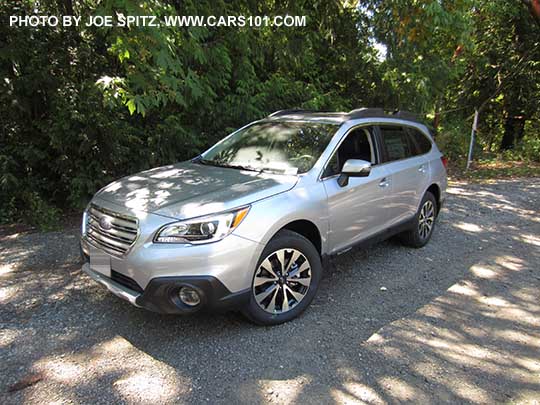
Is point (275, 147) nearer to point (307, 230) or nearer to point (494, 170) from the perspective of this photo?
point (307, 230)

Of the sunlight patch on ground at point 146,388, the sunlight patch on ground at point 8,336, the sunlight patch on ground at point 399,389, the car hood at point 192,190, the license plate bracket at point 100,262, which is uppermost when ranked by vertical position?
the car hood at point 192,190

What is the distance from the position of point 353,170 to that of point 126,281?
6.77ft

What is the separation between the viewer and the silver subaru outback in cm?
277

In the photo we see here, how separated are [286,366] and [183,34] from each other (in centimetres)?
343

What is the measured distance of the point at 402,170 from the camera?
14.6 ft

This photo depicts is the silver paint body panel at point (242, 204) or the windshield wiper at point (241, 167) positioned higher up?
the windshield wiper at point (241, 167)

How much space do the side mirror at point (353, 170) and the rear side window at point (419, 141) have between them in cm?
166

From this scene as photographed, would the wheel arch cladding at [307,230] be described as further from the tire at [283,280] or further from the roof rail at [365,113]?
the roof rail at [365,113]

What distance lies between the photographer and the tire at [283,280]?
121 inches

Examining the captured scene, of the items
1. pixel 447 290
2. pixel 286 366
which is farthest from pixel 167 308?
pixel 447 290

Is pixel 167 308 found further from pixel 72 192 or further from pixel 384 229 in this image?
pixel 72 192

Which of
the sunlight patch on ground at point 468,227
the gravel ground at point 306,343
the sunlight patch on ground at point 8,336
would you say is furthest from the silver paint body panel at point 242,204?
the sunlight patch on ground at point 468,227

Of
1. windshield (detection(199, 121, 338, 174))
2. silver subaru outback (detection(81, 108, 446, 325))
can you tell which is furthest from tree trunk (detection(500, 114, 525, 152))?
windshield (detection(199, 121, 338, 174))

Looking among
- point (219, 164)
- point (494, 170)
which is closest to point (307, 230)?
point (219, 164)
